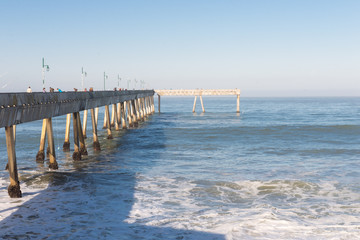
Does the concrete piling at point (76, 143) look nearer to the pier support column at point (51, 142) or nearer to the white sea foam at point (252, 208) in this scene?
the pier support column at point (51, 142)

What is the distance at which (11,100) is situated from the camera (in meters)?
15.0

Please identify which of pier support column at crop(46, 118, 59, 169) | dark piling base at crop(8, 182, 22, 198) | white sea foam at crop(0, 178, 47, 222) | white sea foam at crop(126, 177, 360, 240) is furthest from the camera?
pier support column at crop(46, 118, 59, 169)

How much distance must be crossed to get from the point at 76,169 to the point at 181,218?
10583mm

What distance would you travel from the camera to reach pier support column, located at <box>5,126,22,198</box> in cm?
1538

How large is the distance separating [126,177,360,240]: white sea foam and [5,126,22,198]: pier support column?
483 cm

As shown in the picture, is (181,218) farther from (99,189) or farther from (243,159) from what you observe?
(243,159)

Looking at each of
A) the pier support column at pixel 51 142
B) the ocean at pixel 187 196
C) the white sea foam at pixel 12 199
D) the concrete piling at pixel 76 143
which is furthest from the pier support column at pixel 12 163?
the concrete piling at pixel 76 143

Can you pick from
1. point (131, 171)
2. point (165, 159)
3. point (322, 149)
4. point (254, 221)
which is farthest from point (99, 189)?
point (322, 149)

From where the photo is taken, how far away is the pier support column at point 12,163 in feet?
50.4

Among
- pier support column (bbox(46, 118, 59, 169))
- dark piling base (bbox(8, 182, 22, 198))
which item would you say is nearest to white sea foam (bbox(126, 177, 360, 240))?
dark piling base (bbox(8, 182, 22, 198))

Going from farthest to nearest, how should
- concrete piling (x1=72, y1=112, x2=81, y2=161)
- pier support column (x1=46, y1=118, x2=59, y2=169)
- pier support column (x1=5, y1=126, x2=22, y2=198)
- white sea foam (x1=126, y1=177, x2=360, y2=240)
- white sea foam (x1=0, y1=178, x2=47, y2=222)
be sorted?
concrete piling (x1=72, y1=112, x2=81, y2=161)
pier support column (x1=46, y1=118, x2=59, y2=169)
pier support column (x1=5, y1=126, x2=22, y2=198)
white sea foam (x1=0, y1=178, x2=47, y2=222)
white sea foam (x1=126, y1=177, x2=360, y2=240)

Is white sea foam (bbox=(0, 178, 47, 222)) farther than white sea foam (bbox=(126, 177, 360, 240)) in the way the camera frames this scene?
Yes

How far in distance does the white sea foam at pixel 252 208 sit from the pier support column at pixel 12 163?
4.83 m

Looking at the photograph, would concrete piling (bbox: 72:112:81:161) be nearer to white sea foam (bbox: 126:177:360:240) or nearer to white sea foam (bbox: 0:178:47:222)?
white sea foam (bbox: 0:178:47:222)
